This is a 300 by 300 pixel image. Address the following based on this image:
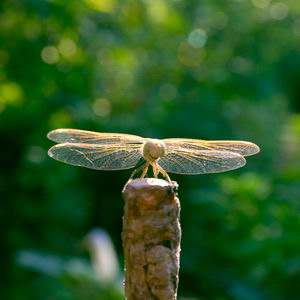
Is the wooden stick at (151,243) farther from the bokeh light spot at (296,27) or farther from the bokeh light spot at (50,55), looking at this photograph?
the bokeh light spot at (296,27)

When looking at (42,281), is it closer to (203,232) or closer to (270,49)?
(203,232)

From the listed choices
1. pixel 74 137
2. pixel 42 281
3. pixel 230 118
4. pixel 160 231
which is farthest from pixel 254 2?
pixel 160 231

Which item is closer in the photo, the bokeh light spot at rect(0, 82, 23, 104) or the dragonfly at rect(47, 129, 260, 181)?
the dragonfly at rect(47, 129, 260, 181)

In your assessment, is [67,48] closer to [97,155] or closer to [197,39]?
[197,39]

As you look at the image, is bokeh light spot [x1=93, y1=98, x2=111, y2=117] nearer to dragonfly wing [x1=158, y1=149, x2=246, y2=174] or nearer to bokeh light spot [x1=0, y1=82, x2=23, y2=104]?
bokeh light spot [x1=0, y1=82, x2=23, y2=104]

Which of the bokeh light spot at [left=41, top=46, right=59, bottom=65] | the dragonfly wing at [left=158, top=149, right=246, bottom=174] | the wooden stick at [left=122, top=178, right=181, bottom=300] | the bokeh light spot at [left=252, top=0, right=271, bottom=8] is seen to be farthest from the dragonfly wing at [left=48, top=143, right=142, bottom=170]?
the bokeh light spot at [left=252, top=0, right=271, bottom=8]

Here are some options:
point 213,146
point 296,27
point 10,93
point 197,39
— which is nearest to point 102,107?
point 10,93

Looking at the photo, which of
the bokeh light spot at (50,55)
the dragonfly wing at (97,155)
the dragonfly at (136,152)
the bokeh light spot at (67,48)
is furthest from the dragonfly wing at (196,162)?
the bokeh light spot at (67,48)
